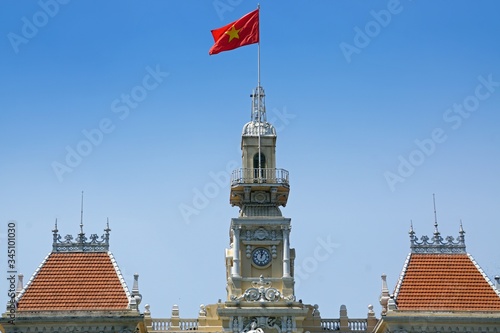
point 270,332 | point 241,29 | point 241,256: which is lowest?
point 270,332

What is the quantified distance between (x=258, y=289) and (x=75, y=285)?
1109 cm

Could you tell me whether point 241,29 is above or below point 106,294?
above

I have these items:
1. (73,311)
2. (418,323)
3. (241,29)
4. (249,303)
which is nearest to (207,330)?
(249,303)

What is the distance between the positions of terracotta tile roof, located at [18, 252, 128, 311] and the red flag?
1521 centimetres

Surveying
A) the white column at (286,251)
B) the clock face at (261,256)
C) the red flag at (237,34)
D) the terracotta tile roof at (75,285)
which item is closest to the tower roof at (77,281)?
the terracotta tile roof at (75,285)

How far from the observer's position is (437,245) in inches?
2761

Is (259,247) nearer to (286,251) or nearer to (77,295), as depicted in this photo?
(286,251)

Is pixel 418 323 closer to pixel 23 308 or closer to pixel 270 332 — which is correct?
pixel 270 332

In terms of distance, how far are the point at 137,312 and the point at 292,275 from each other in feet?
36.1

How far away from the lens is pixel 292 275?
232 feet

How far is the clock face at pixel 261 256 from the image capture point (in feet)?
230

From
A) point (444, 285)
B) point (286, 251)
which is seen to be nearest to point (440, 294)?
point (444, 285)

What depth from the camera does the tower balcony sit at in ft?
234

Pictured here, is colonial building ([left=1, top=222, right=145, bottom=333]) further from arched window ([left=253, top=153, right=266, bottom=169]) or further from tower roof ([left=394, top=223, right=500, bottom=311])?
tower roof ([left=394, top=223, right=500, bottom=311])
